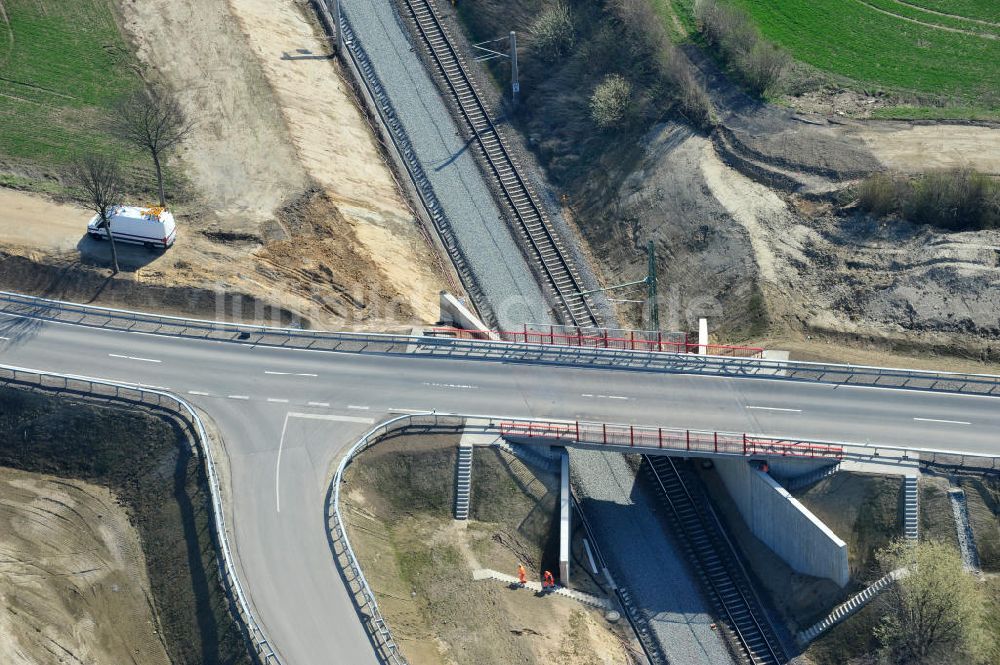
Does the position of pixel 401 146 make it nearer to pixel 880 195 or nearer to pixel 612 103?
pixel 612 103

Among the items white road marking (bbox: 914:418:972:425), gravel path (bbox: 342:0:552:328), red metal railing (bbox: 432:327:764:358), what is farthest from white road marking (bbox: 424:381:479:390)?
white road marking (bbox: 914:418:972:425)

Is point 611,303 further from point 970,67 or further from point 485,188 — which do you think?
point 970,67

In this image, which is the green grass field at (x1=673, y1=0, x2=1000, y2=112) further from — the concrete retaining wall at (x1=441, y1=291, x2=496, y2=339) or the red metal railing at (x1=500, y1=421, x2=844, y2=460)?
the concrete retaining wall at (x1=441, y1=291, x2=496, y2=339)

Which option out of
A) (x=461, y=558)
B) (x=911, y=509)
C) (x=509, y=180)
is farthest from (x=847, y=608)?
(x=509, y=180)

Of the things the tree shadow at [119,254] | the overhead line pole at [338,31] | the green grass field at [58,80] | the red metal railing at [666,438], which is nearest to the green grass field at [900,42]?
the overhead line pole at [338,31]

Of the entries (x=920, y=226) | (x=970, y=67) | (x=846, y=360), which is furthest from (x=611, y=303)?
(x=970, y=67)

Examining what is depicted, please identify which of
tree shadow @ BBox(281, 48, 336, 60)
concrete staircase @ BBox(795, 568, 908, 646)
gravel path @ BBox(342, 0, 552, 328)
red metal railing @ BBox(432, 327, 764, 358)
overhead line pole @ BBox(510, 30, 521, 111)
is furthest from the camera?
overhead line pole @ BBox(510, 30, 521, 111)

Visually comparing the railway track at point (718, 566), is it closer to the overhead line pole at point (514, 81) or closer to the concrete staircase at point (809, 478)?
the concrete staircase at point (809, 478)

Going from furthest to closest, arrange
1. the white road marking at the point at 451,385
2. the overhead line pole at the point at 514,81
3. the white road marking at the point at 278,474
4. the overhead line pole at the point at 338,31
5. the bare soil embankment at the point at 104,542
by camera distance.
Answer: the overhead line pole at the point at 338,31 → the overhead line pole at the point at 514,81 → the white road marking at the point at 451,385 → the white road marking at the point at 278,474 → the bare soil embankment at the point at 104,542
